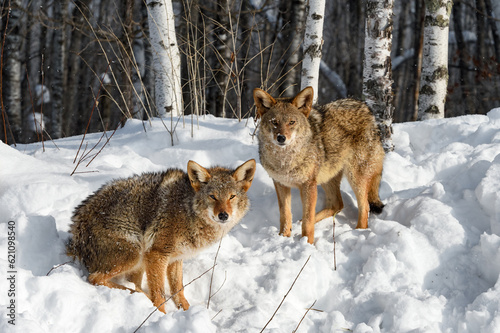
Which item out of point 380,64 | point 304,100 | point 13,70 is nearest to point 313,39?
point 380,64

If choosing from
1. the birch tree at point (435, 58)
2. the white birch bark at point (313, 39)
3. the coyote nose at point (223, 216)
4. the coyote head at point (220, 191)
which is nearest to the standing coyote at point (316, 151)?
the coyote head at point (220, 191)

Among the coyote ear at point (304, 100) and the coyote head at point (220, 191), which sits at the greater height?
the coyote ear at point (304, 100)

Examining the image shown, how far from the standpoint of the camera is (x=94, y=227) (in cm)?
376

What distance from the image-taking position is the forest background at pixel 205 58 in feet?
24.9

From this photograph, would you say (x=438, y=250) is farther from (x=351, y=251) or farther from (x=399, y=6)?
(x=399, y=6)

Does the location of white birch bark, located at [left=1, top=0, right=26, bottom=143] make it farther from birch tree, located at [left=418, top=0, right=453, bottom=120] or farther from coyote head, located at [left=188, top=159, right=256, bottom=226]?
birch tree, located at [left=418, top=0, right=453, bottom=120]

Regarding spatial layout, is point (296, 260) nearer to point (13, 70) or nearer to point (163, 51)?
point (163, 51)

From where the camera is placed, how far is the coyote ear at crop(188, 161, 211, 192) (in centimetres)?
404

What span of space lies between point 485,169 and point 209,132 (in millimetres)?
3740

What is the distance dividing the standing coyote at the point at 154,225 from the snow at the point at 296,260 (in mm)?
217

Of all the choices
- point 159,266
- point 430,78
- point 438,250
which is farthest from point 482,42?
point 159,266

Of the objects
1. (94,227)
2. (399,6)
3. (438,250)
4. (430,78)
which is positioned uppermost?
(399,6)

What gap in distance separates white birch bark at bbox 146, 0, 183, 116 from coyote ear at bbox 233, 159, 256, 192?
141 inches

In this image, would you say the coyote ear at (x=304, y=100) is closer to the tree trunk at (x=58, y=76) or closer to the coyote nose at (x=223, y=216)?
the coyote nose at (x=223, y=216)
